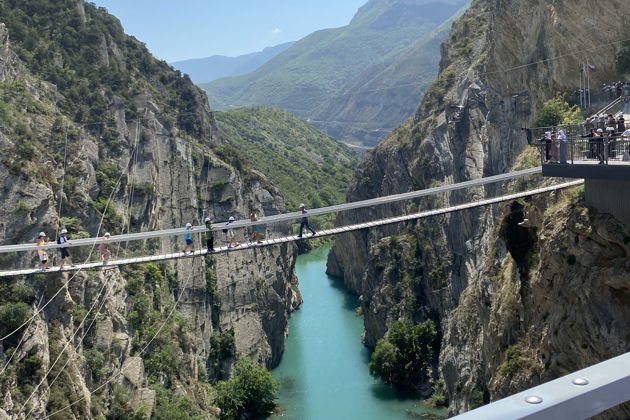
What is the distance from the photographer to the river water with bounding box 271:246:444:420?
25.9 m

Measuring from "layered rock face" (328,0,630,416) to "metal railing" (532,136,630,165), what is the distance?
1.17 m

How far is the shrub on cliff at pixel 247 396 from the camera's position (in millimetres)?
26172

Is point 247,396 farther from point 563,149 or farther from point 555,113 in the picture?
point 563,149

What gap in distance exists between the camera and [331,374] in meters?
30.7

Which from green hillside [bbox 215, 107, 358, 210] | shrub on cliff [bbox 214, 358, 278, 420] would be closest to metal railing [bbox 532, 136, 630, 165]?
shrub on cliff [bbox 214, 358, 278, 420]

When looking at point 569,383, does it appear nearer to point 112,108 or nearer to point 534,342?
point 534,342

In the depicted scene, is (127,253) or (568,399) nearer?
(568,399)

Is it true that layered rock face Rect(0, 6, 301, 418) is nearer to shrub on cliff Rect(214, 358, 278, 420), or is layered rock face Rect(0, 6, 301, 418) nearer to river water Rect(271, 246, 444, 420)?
shrub on cliff Rect(214, 358, 278, 420)

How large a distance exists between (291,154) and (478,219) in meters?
65.3

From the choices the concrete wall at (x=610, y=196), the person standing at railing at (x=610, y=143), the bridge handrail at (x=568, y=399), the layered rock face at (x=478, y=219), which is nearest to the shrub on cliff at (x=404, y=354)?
the layered rock face at (x=478, y=219)

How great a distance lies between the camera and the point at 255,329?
110ft

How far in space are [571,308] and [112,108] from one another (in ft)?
97.2

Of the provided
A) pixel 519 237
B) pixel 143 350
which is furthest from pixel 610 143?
pixel 143 350

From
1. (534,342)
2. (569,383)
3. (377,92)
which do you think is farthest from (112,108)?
(377,92)
